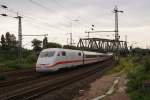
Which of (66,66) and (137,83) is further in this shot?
(66,66)

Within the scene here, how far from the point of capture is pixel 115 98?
1582 cm

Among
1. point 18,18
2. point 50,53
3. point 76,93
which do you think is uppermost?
point 18,18

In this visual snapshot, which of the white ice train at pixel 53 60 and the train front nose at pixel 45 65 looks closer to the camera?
the train front nose at pixel 45 65

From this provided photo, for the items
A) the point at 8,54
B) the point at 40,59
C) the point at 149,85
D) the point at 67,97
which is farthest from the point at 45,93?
the point at 8,54

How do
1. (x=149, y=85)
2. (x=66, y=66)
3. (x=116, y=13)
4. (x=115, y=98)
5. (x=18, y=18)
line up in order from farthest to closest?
(x=116, y=13) → (x=18, y=18) → (x=66, y=66) → (x=115, y=98) → (x=149, y=85)

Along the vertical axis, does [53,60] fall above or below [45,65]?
above

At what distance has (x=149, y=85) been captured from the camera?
570 inches

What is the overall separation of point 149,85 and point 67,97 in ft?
16.9

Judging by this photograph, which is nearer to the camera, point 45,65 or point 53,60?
point 45,65

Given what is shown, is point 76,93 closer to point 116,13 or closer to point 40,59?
point 40,59

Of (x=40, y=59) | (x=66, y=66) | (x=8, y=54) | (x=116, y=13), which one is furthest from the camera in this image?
(x=8, y=54)

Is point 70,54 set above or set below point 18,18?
below

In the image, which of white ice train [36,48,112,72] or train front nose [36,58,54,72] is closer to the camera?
train front nose [36,58,54,72]

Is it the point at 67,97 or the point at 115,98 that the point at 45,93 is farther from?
the point at 115,98
